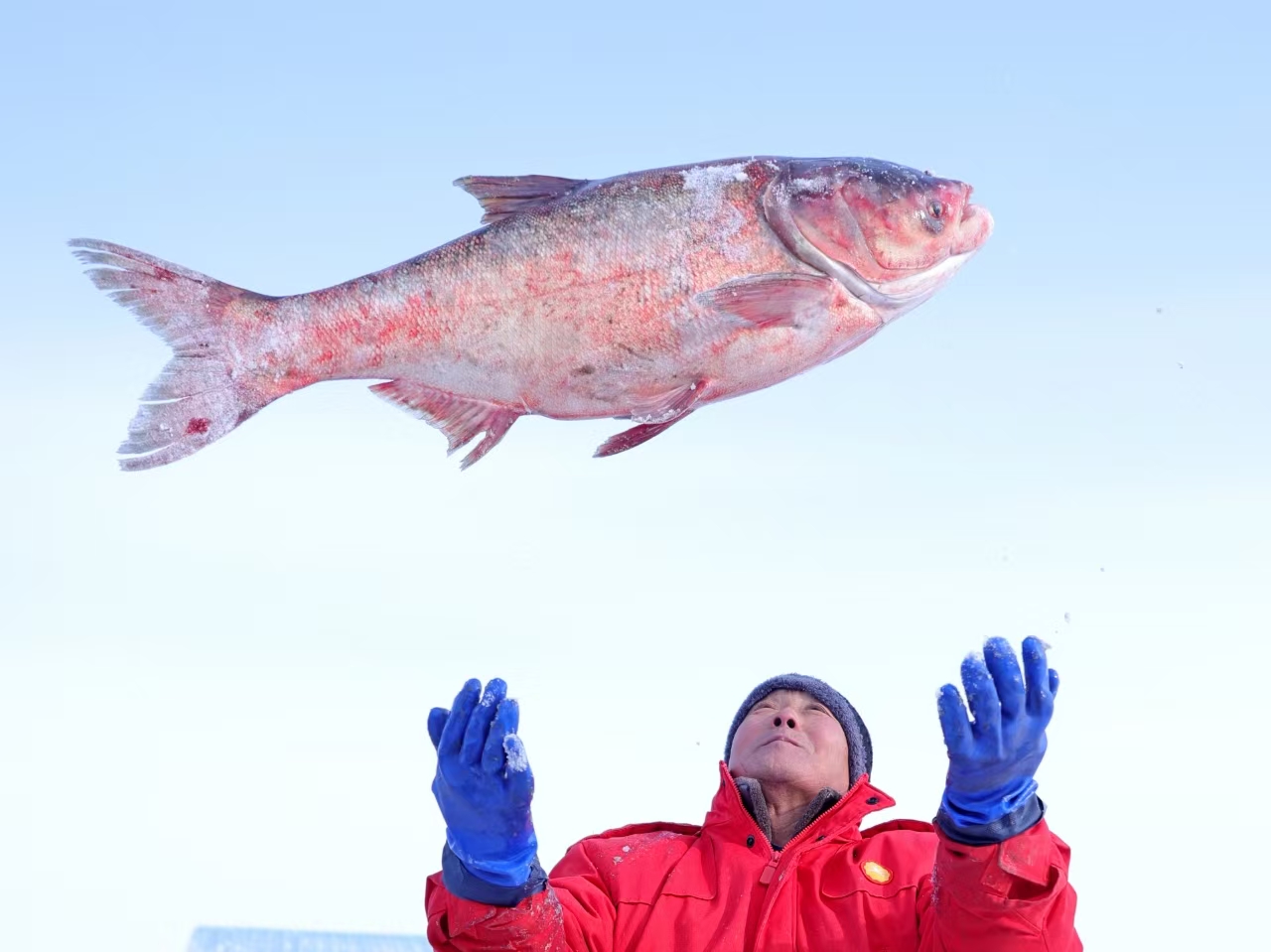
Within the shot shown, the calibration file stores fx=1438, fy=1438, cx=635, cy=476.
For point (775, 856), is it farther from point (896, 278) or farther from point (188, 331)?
point (188, 331)

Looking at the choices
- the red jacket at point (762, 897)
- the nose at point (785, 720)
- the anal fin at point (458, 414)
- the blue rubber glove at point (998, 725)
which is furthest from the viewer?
the nose at point (785, 720)

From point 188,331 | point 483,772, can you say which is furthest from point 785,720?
point 188,331

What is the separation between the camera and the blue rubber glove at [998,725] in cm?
450

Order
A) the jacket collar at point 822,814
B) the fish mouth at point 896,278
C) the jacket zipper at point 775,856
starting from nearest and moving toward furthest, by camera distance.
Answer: the fish mouth at point 896,278 → the jacket zipper at point 775,856 → the jacket collar at point 822,814

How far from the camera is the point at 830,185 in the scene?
3193 mm

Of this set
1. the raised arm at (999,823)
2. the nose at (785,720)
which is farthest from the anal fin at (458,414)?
the nose at (785,720)

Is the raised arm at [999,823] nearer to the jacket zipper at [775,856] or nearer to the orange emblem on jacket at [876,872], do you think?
the orange emblem on jacket at [876,872]

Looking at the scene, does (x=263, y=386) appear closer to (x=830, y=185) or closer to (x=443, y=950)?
(x=830, y=185)

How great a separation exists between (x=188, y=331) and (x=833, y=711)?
4407 mm

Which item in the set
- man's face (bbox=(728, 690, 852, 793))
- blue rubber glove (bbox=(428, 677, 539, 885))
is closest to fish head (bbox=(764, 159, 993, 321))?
blue rubber glove (bbox=(428, 677, 539, 885))

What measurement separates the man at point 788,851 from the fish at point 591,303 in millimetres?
1718

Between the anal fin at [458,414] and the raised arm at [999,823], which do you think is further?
the raised arm at [999,823]

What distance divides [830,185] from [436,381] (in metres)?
0.98

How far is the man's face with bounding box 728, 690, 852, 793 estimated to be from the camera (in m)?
6.47
